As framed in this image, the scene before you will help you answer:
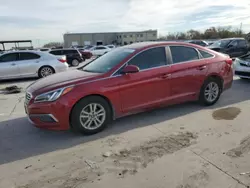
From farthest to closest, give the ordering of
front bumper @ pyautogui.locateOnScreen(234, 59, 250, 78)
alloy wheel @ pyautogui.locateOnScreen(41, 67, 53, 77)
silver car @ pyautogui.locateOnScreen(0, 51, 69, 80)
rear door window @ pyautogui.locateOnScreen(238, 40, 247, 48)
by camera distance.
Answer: rear door window @ pyautogui.locateOnScreen(238, 40, 247, 48) → alloy wheel @ pyautogui.locateOnScreen(41, 67, 53, 77) → silver car @ pyautogui.locateOnScreen(0, 51, 69, 80) → front bumper @ pyautogui.locateOnScreen(234, 59, 250, 78)

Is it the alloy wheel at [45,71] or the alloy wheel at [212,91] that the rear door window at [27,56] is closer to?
the alloy wheel at [45,71]

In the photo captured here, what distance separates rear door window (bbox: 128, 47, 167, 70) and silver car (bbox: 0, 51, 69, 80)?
750 cm

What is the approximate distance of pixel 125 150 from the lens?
356cm

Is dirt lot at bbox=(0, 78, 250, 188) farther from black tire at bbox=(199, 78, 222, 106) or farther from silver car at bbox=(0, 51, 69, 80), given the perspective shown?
silver car at bbox=(0, 51, 69, 80)

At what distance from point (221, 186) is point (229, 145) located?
44.1 inches

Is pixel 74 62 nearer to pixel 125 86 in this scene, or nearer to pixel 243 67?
pixel 243 67

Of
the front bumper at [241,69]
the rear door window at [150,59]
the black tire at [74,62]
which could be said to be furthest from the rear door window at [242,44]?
the rear door window at [150,59]

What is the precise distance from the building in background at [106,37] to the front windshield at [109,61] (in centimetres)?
7402

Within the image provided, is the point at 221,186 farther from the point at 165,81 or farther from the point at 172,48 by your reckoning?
the point at 172,48

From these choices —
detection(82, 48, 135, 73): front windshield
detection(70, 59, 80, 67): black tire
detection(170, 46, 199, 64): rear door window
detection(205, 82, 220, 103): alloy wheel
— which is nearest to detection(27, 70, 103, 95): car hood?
detection(82, 48, 135, 73): front windshield

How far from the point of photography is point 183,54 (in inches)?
204

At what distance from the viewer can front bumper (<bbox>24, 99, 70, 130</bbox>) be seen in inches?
152

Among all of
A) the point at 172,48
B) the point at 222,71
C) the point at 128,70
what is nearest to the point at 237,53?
the point at 222,71

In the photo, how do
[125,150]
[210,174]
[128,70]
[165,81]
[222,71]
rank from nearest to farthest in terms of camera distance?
[210,174], [125,150], [128,70], [165,81], [222,71]
